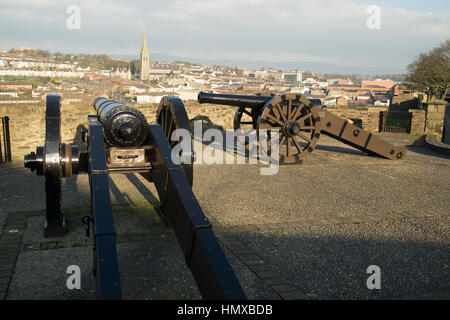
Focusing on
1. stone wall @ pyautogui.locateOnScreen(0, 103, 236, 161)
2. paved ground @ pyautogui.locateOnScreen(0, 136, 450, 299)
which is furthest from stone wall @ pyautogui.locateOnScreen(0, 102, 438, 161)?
paved ground @ pyautogui.locateOnScreen(0, 136, 450, 299)

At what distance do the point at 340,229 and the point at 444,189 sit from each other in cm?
320

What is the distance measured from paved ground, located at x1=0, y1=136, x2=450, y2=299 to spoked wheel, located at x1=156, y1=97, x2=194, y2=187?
69 cm

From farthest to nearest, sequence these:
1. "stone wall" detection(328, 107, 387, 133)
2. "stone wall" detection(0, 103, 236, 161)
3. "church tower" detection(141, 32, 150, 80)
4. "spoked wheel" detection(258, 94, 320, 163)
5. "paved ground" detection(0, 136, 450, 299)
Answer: "church tower" detection(141, 32, 150, 80)
"stone wall" detection(328, 107, 387, 133)
"stone wall" detection(0, 103, 236, 161)
"spoked wheel" detection(258, 94, 320, 163)
"paved ground" detection(0, 136, 450, 299)

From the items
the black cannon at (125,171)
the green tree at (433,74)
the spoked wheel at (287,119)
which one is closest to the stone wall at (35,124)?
the spoked wheel at (287,119)

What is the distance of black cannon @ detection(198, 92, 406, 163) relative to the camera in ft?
27.7

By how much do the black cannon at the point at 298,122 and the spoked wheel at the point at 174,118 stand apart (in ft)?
8.54

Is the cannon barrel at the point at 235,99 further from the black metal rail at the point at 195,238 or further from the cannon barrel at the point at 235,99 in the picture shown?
the black metal rail at the point at 195,238

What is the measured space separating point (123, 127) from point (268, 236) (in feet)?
6.97

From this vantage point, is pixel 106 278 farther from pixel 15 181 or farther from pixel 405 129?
pixel 405 129

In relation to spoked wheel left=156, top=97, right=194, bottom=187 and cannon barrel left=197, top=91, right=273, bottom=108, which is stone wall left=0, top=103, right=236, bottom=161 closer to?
cannon barrel left=197, top=91, right=273, bottom=108

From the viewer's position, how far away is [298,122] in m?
8.52

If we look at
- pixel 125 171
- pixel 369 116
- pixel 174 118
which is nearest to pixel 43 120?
pixel 174 118

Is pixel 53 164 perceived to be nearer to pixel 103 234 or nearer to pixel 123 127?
pixel 123 127

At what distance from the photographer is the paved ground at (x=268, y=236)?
135 inches
